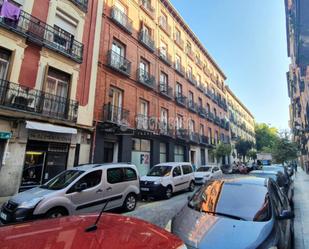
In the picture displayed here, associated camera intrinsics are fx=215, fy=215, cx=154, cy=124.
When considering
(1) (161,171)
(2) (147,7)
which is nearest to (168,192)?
(1) (161,171)

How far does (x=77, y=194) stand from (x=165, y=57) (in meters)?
17.1

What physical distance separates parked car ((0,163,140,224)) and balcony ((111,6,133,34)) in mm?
11155

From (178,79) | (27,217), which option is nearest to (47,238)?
(27,217)

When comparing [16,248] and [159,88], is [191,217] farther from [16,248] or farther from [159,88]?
[159,88]

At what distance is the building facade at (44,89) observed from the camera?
9.18 metres

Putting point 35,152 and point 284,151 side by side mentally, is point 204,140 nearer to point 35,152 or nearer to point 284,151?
point 284,151

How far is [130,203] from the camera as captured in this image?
8.28 meters

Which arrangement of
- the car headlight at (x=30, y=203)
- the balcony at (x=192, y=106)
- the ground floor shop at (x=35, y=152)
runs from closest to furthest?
the car headlight at (x=30, y=203) → the ground floor shop at (x=35, y=152) → the balcony at (x=192, y=106)

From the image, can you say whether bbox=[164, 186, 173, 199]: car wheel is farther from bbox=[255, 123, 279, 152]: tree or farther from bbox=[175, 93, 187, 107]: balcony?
bbox=[255, 123, 279, 152]: tree

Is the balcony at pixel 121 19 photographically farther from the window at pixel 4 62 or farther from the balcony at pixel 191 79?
the balcony at pixel 191 79

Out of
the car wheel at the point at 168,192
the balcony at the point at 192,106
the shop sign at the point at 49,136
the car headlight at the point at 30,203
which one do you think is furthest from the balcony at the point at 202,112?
the car headlight at the point at 30,203

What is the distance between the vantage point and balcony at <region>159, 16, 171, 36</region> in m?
21.0

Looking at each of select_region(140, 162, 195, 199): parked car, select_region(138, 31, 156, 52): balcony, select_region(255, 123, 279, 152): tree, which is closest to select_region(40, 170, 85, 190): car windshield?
select_region(140, 162, 195, 199): parked car

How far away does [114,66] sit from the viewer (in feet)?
47.1
